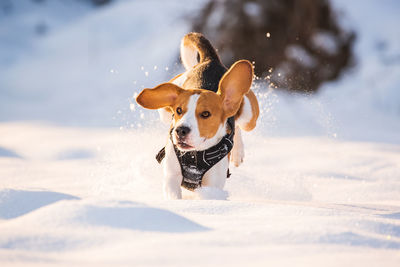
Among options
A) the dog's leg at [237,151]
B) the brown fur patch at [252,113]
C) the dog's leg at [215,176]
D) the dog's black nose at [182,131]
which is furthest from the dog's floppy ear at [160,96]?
the dog's leg at [237,151]

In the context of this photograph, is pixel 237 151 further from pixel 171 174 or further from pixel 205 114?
pixel 205 114

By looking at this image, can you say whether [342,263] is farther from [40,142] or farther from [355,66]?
[355,66]

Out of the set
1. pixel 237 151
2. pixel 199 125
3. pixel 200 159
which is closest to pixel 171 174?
pixel 200 159

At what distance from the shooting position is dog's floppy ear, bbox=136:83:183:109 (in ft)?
8.49

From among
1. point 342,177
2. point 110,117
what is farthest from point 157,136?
point 110,117

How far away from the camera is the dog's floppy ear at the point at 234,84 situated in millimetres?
2590

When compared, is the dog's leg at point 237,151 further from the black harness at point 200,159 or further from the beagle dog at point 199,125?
the black harness at point 200,159

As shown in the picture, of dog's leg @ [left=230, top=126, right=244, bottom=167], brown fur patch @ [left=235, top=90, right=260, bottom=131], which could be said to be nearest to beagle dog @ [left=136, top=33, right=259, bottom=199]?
brown fur patch @ [left=235, top=90, right=260, bottom=131]

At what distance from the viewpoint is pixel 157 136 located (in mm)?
Result: 4207

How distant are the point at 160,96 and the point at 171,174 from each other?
0.45 metres

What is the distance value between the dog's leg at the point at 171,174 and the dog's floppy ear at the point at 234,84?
387 mm

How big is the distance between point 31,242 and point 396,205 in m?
2.16

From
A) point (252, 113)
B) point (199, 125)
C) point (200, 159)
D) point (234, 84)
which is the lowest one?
point (200, 159)

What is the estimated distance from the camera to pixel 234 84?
2613mm
